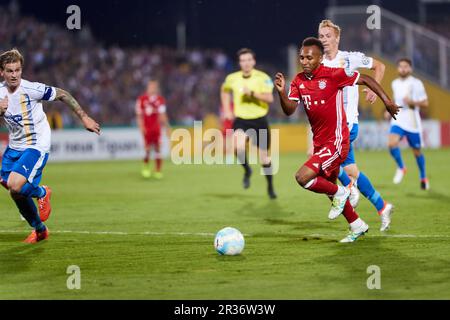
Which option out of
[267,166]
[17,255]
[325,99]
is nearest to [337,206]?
[325,99]

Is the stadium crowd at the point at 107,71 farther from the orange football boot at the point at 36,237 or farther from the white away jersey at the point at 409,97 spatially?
the orange football boot at the point at 36,237

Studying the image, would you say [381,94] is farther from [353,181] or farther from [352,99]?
[352,99]

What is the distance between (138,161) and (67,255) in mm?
20121

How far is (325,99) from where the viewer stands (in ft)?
32.4

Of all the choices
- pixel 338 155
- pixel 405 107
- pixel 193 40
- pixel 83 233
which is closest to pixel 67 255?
Result: pixel 83 233

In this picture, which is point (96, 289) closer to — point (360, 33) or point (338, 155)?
point (338, 155)

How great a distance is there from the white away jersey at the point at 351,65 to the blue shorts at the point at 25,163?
4.10m

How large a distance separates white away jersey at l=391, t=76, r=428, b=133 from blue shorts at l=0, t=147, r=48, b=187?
972 centimetres

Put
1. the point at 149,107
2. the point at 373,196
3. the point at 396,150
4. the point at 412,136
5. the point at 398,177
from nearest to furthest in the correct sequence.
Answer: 1. the point at 373,196
2. the point at 412,136
3. the point at 396,150
4. the point at 398,177
5. the point at 149,107

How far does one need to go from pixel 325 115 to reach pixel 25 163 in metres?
3.69

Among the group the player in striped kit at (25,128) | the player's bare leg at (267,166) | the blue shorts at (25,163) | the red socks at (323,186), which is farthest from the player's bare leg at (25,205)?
the player's bare leg at (267,166)

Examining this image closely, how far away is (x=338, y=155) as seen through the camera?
9945 mm

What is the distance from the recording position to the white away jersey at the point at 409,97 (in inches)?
713

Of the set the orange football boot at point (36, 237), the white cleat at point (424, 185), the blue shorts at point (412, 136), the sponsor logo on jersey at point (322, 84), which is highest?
the sponsor logo on jersey at point (322, 84)
